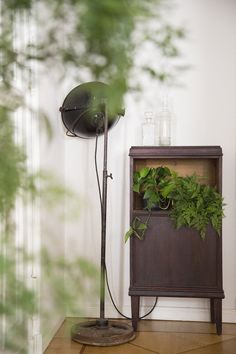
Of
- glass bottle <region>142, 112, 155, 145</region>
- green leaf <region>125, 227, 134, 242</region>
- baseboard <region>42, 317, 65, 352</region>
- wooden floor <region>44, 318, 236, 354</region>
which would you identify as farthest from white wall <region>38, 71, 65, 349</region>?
glass bottle <region>142, 112, 155, 145</region>

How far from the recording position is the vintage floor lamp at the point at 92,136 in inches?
97.9

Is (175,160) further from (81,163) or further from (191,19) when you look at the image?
(191,19)

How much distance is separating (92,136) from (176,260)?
941mm

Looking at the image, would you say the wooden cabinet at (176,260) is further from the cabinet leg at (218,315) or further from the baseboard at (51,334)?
the baseboard at (51,334)

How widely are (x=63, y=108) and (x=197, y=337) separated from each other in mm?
1547

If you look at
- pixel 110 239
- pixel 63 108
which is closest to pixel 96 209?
pixel 110 239

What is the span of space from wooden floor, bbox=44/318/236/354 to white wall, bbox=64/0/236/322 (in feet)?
0.58

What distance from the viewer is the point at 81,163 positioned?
3.09 metres

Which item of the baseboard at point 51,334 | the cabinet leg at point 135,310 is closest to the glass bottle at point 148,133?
the cabinet leg at point 135,310

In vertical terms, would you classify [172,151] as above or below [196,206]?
above

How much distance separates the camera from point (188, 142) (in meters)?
3.04

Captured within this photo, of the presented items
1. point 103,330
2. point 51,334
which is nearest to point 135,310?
point 103,330

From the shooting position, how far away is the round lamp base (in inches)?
97.0

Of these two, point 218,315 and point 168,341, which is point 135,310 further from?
point 218,315
